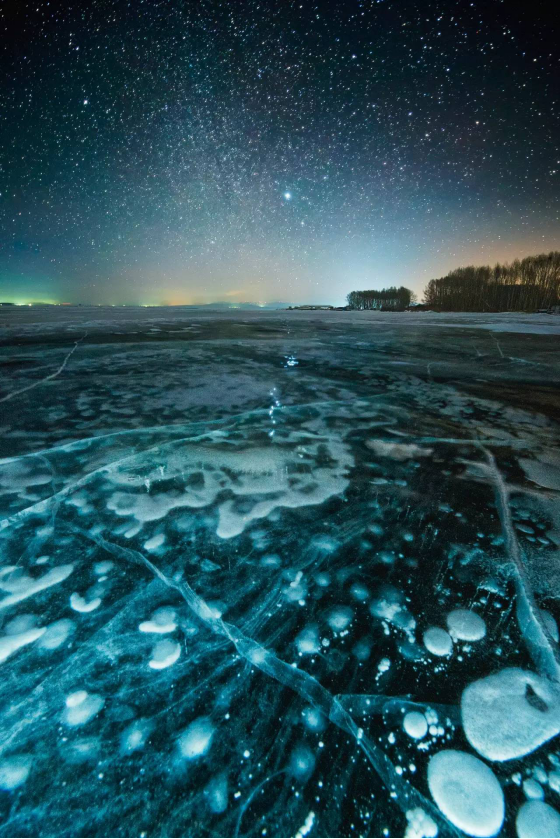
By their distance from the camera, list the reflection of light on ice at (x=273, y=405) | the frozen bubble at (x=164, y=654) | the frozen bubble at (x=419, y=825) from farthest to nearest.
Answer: the reflection of light on ice at (x=273, y=405), the frozen bubble at (x=164, y=654), the frozen bubble at (x=419, y=825)

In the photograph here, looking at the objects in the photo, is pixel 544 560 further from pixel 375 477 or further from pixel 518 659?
pixel 375 477

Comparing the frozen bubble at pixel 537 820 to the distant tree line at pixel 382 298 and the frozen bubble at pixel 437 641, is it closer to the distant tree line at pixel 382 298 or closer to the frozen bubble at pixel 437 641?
the frozen bubble at pixel 437 641

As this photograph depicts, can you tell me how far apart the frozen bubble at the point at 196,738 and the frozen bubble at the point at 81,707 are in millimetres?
136

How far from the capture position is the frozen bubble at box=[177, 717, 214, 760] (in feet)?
1.45

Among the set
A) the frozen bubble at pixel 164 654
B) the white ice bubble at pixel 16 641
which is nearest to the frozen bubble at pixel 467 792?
the frozen bubble at pixel 164 654

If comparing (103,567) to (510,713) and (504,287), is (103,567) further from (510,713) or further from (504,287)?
(504,287)

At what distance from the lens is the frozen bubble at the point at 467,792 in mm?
393

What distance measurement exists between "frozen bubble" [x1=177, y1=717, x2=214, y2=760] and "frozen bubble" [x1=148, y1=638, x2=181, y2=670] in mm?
103

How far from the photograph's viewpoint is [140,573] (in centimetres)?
71

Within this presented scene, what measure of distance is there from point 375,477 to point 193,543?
0.61 meters

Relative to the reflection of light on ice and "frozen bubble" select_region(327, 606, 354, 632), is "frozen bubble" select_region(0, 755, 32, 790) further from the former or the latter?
the reflection of light on ice

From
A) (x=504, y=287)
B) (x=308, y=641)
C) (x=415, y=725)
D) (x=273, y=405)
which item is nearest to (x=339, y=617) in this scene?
(x=308, y=641)

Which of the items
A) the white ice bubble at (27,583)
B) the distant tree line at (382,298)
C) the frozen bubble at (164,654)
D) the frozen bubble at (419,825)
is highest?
the distant tree line at (382,298)

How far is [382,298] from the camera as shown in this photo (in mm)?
28984
